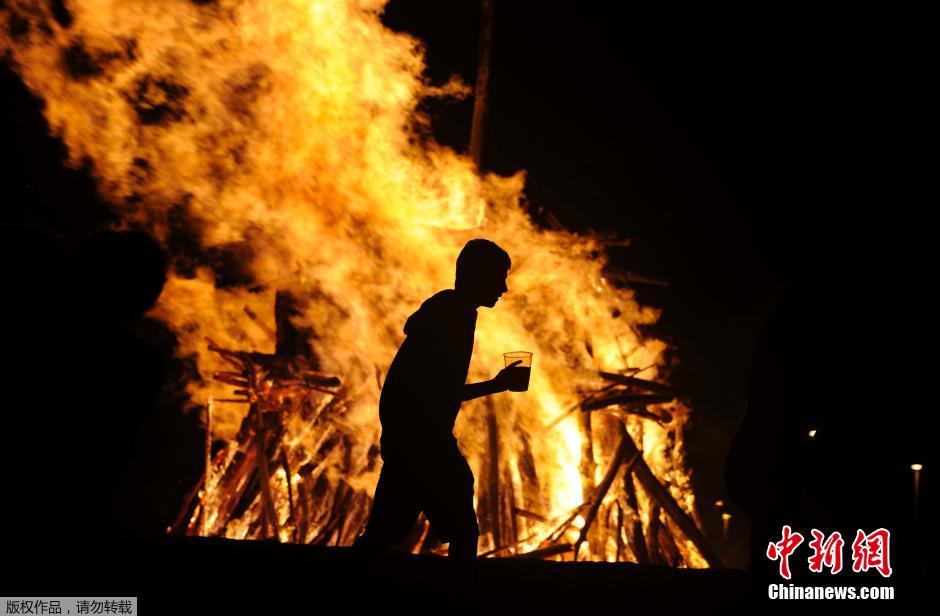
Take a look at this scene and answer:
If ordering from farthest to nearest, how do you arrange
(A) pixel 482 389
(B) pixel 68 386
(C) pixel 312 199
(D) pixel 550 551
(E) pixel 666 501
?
1. (C) pixel 312 199
2. (E) pixel 666 501
3. (D) pixel 550 551
4. (A) pixel 482 389
5. (B) pixel 68 386

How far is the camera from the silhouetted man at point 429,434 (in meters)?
3.17

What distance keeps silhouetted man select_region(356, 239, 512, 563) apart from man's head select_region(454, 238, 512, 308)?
0.07 metres

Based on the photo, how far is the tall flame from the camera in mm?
6746

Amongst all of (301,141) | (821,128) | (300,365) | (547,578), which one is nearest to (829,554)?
(547,578)

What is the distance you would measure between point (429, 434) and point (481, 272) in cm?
92

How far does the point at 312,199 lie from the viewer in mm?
7191

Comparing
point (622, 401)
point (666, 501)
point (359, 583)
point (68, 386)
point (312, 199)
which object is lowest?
point (359, 583)

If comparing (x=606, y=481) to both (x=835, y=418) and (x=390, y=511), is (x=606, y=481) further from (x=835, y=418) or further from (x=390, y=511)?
(x=390, y=511)

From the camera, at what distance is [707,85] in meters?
10.7

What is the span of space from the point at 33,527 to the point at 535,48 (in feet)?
30.2

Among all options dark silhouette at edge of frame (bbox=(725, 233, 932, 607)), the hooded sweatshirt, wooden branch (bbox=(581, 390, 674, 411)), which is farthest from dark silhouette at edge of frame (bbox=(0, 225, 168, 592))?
wooden branch (bbox=(581, 390, 674, 411))

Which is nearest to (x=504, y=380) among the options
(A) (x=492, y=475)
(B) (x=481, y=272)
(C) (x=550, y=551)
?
(B) (x=481, y=272)

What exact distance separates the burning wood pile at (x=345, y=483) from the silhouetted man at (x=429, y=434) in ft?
11.0

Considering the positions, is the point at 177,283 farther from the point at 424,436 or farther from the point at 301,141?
the point at 424,436
